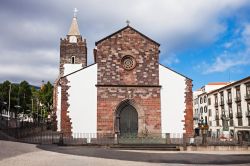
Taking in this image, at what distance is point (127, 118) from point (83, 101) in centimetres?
439

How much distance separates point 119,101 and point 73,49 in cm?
1862

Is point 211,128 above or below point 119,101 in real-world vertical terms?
below

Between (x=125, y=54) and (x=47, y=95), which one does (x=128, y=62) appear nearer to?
(x=125, y=54)

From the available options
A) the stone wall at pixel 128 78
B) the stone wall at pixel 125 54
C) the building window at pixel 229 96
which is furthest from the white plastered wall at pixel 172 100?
the building window at pixel 229 96

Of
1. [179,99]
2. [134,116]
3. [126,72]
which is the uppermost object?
[126,72]

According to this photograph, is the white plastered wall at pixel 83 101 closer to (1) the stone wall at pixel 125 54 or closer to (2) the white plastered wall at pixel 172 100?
(1) the stone wall at pixel 125 54

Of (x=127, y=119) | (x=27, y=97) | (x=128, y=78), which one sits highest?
(x=27, y=97)

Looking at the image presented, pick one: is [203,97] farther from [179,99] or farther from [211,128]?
[179,99]

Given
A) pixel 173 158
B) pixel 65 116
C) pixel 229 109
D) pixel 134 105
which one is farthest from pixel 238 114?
pixel 173 158

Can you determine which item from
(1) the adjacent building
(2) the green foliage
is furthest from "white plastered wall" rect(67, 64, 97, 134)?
(2) the green foliage

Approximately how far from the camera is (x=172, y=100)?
80.2 feet

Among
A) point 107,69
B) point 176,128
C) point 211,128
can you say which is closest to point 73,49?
point 107,69

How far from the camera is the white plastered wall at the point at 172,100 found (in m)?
24.0

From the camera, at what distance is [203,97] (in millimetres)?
54969
